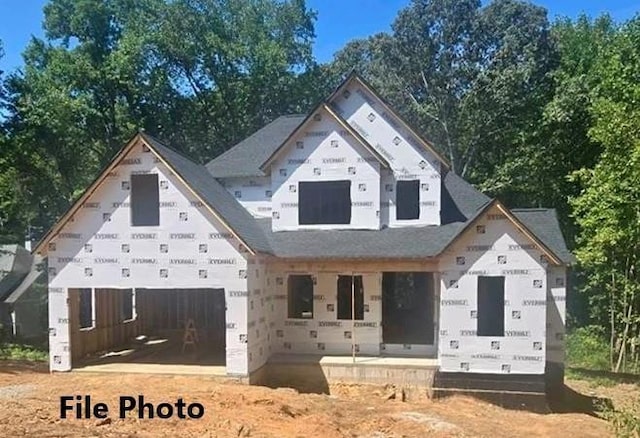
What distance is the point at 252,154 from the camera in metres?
Result: 17.7

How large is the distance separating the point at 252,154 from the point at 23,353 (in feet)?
37.8

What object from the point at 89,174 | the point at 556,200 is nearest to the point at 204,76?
the point at 89,174

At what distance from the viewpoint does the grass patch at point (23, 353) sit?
18312 mm

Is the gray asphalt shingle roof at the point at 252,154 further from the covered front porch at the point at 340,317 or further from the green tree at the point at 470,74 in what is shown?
the green tree at the point at 470,74

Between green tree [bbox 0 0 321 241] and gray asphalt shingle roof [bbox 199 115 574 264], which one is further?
green tree [bbox 0 0 321 241]

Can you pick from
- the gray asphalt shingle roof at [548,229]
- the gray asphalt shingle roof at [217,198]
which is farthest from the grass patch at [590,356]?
the gray asphalt shingle roof at [217,198]

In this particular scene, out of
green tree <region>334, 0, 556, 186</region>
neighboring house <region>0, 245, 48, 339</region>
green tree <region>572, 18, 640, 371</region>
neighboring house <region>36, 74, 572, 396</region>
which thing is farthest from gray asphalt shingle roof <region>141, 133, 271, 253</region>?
neighboring house <region>0, 245, 48, 339</region>

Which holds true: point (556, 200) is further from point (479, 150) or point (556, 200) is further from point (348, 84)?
point (348, 84)

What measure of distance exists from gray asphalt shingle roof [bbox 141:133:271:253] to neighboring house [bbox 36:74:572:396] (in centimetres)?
8

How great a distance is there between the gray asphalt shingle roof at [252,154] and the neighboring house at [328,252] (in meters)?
0.09

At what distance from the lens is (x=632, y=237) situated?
17.5m

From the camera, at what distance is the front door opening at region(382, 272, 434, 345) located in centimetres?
1556

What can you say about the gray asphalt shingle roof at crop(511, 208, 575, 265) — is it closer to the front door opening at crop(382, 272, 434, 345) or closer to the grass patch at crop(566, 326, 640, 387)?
the front door opening at crop(382, 272, 434, 345)

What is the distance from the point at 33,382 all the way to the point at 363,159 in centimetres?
1045
